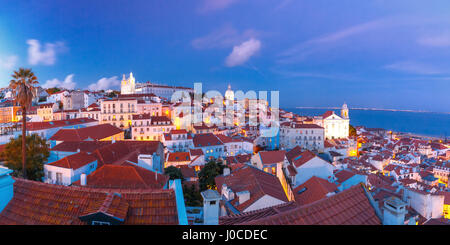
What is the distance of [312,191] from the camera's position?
43.2 ft

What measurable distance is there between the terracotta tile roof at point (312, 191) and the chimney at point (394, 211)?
26.1ft

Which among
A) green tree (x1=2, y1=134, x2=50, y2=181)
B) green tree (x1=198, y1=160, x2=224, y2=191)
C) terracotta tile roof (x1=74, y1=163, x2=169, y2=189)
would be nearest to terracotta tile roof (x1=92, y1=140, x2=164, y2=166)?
green tree (x1=2, y1=134, x2=50, y2=181)

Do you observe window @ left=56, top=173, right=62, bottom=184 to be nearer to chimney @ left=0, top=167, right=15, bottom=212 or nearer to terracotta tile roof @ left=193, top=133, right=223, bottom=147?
chimney @ left=0, top=167, right=15, bottom=212

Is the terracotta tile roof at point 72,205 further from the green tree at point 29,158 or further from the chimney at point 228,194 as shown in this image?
the green tree at point 29,158

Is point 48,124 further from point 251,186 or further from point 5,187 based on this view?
point 5,187

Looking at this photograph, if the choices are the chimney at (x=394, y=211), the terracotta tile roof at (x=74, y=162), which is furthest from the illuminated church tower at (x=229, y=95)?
the chimney at (x=394, y=211)

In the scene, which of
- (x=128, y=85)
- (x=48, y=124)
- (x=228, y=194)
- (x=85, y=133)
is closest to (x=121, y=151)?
(x=228, y=194)

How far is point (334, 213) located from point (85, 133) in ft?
95.3

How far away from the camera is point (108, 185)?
1061 cm

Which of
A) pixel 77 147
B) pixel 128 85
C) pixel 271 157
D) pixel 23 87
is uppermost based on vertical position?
pixel 128 85

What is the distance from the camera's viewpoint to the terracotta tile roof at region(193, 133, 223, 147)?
34.1 m
